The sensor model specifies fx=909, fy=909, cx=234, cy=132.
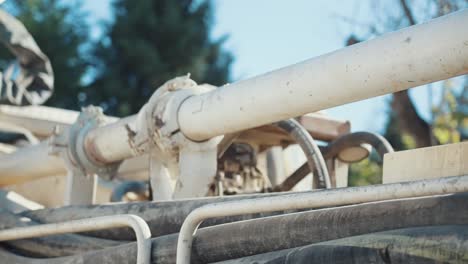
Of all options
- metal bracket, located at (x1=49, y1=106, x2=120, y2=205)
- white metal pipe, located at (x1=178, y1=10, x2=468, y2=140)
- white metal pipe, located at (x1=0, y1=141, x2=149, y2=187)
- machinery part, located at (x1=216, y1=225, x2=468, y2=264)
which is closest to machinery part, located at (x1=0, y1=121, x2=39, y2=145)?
white metal pipe, located at (x1=0, y1=141, x2=149, y2=187)

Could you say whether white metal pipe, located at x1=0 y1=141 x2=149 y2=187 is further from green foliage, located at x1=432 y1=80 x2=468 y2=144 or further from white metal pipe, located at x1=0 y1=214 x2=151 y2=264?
green foliage, located at x1=432 y1=80 x2=468 y2=144

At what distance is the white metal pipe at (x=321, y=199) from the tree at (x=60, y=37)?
17063mm

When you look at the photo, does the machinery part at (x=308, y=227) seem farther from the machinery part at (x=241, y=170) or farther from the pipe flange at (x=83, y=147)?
the machinery part at (x=241, y=170)

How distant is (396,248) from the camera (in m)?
1.51

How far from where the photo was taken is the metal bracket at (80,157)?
135 inches

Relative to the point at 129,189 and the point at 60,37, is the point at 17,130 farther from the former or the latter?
the point at 60,37

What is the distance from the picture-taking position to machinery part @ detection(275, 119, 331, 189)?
322cm

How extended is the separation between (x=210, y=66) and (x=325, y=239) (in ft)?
62.6

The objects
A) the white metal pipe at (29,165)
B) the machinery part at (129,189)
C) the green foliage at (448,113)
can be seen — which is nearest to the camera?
the white metal pipe at (29,165)

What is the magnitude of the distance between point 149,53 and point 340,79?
706 inches

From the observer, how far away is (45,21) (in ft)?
65.4

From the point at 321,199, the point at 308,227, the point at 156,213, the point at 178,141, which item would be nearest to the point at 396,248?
the point at 321,199

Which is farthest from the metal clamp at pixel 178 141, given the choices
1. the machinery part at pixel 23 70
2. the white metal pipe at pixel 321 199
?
the machinery part at pixel 23 70

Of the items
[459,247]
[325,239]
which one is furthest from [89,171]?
[459,247]
